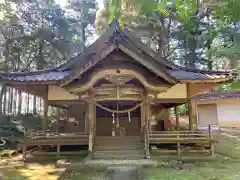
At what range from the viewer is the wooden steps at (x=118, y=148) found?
372 inches

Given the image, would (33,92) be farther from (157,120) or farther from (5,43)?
(5,43)

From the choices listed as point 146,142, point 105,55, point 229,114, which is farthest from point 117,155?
point 229,114

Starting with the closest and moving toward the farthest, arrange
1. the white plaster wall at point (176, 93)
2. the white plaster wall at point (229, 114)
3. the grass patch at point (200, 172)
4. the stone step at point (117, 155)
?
the grass patch at point (200, 172), the stone step at point (117, 155), the white plaster wall at point (176, 93), the white plaster wall at point (229, 114)

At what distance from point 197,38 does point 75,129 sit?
20.6 m

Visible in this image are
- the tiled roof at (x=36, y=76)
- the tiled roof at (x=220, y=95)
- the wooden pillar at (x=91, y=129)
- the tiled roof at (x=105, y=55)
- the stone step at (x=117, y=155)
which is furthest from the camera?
the tiled roof at (x=220, y=95)

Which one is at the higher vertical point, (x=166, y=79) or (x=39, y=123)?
(x=166, y=79)

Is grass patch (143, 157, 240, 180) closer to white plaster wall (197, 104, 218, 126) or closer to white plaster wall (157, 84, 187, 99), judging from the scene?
white plaster wall (157, 84, 187, 99)

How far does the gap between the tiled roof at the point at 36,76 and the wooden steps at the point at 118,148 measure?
133 inches

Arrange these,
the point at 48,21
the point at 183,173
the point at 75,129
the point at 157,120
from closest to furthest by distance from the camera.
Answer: the point at 183,173 → the point at 75,129 → the point at 157,120 → the point at 48,21

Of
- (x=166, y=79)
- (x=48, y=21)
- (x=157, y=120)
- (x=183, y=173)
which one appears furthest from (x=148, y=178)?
(x=48, y=21)

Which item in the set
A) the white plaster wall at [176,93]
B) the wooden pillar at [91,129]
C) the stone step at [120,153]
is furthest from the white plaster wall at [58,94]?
the white plaster wall at [176,93]

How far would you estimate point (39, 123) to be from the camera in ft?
85.6

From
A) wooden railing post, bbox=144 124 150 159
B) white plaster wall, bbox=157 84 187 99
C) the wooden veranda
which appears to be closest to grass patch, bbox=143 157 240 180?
wooden railing post, bbox=144 124 150 159

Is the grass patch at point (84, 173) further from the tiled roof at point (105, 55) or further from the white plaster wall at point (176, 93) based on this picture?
the white plaster wall at point (176, 93)
